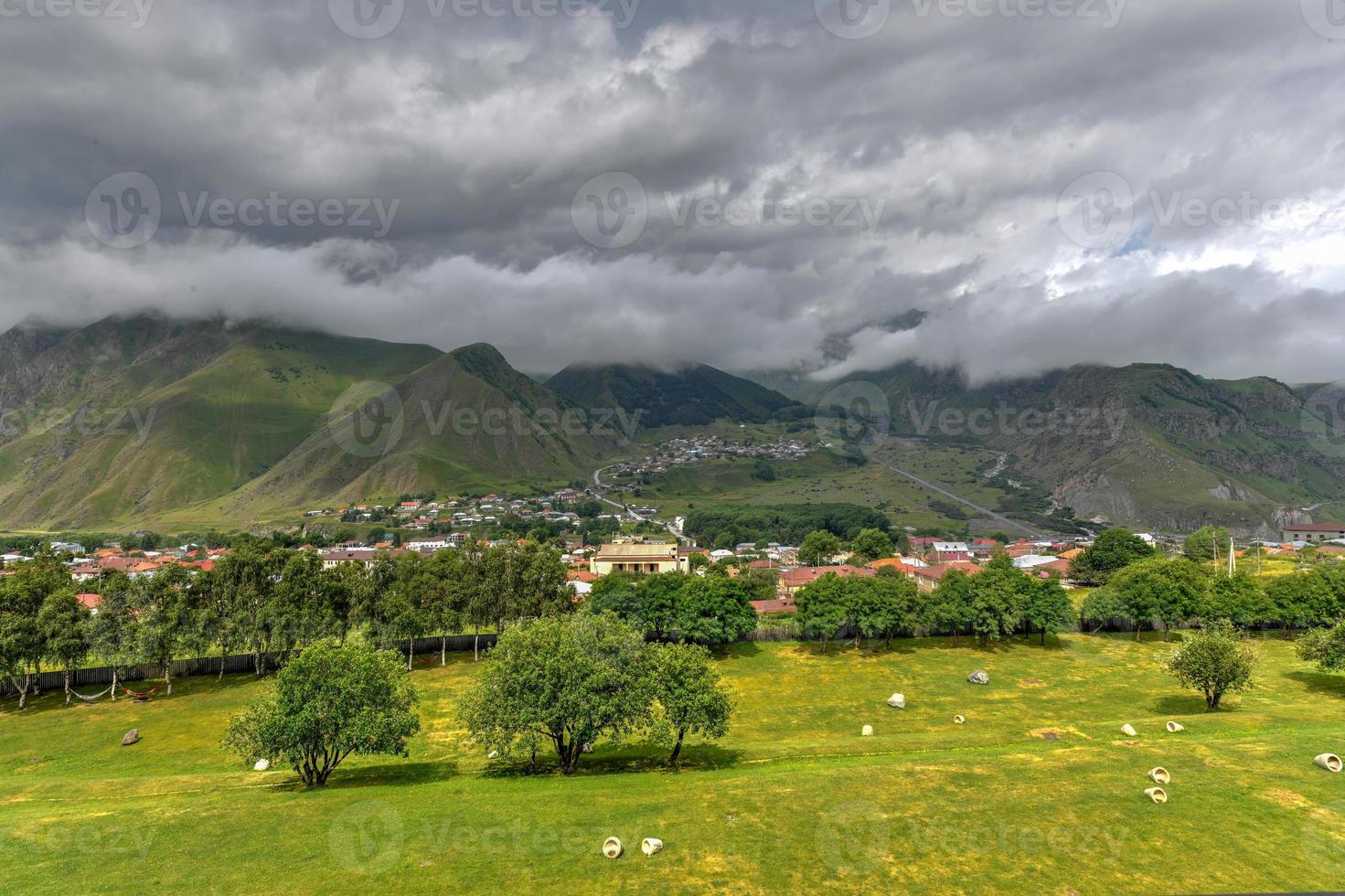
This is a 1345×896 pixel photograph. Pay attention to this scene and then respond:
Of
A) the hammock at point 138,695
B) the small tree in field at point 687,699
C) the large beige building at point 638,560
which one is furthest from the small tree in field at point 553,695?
the large beige building at point 638,560

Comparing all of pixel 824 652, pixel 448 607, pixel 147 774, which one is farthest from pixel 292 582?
pixel 824 652

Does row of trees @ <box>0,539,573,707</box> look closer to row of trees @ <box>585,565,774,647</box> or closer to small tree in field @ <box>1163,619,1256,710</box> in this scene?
row of trees @ <box>585,565,774,647</box>

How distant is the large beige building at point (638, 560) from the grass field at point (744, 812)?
9506 centimetres

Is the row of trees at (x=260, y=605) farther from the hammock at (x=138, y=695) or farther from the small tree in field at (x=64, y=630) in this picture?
the hammock at (x=138, y=695)

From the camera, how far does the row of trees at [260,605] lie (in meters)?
67.1

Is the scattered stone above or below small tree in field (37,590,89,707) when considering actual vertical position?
below

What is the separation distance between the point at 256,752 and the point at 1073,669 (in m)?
80.1

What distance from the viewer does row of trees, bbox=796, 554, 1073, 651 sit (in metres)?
84.2

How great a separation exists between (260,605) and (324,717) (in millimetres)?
43859

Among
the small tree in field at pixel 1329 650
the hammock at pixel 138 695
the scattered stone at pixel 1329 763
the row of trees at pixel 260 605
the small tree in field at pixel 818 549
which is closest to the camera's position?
the scattered stone at pixel 1329 763

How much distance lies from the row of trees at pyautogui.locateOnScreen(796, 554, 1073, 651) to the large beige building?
6987 centimetres

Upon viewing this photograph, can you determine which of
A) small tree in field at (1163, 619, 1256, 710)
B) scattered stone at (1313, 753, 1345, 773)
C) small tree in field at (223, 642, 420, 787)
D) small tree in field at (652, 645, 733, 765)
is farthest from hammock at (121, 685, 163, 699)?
small tree in field at (1163, 619, 1256, 710)

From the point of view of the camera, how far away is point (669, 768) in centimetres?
4744

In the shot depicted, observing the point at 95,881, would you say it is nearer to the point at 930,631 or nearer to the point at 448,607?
the point at 448,607
